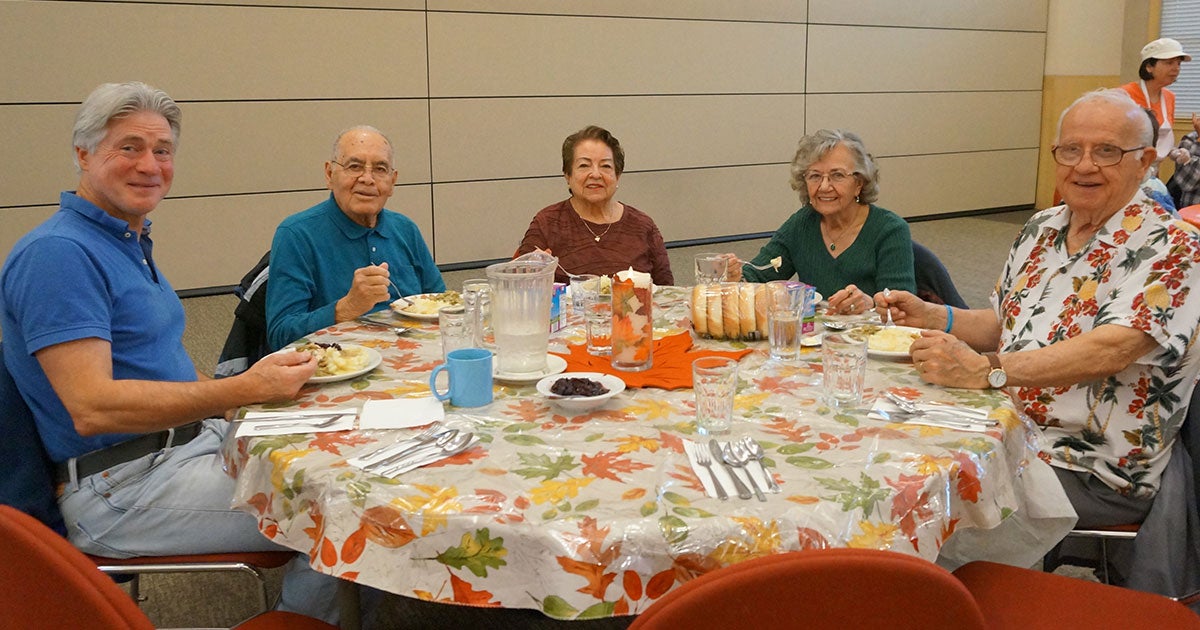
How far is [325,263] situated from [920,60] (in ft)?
24.7

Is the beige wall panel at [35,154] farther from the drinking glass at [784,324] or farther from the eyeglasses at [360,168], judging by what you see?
the drinking glass at [784,324]

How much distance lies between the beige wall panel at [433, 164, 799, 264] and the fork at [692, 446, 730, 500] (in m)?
5.75

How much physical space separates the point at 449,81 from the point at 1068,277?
5.38m

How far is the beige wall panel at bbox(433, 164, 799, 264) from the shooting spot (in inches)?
284

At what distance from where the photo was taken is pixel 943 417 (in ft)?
5.73

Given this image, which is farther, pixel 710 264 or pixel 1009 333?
pixel 710 264

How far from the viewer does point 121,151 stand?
214cm

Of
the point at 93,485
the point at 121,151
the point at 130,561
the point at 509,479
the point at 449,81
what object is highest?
the point at 449,81

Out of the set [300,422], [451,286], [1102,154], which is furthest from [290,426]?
[451,286]

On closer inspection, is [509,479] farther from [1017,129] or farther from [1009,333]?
[1017,129]

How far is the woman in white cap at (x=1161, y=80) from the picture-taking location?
7207 millimetres

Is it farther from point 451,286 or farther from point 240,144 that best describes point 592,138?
point 240,144

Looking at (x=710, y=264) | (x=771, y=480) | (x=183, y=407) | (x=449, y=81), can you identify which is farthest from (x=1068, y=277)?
(x=449, y=81)

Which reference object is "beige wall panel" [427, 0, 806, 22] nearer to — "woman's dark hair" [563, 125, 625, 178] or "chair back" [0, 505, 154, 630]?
"woman's dark hair" [563, 125, 625, 178]
